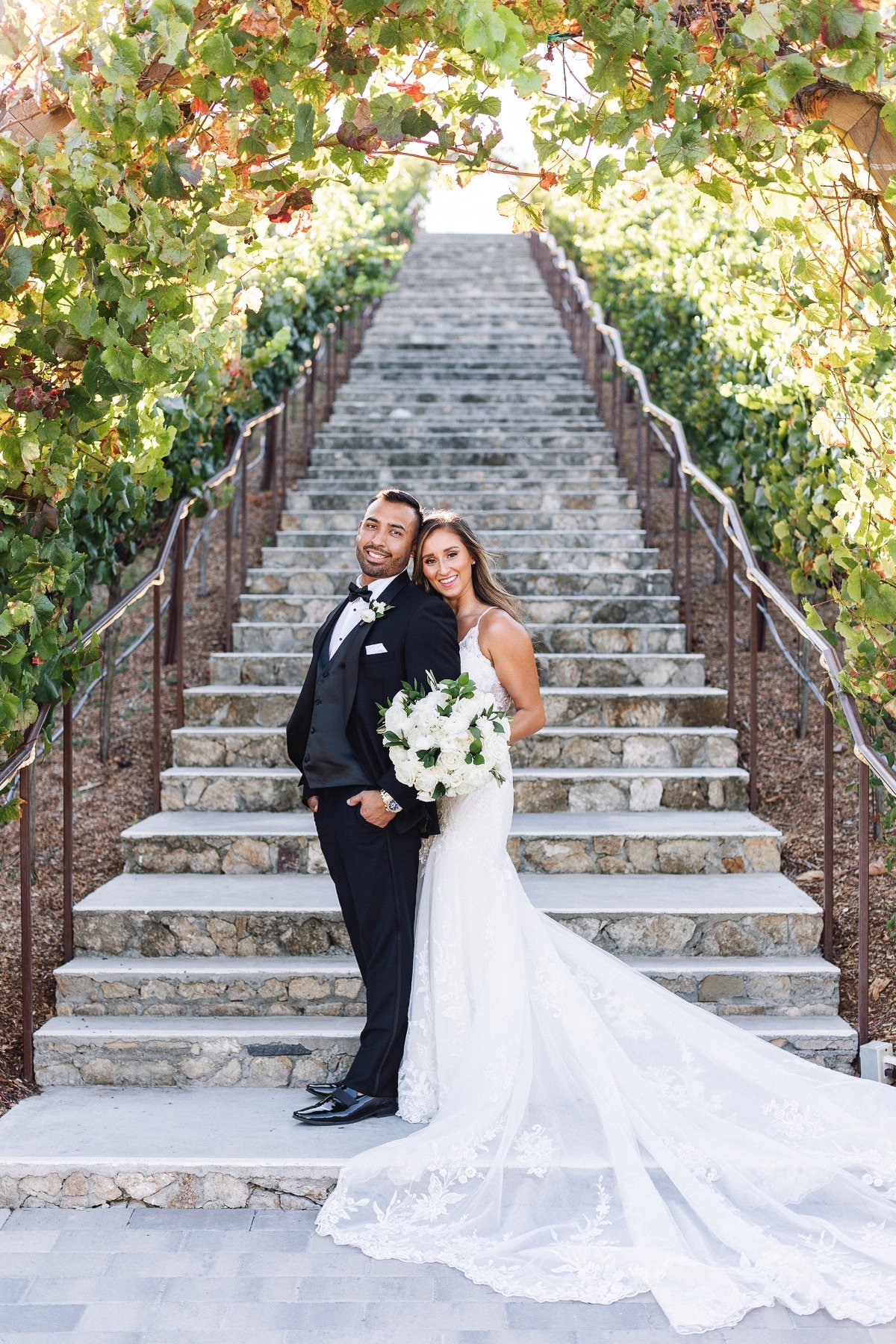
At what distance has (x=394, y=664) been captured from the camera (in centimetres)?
361

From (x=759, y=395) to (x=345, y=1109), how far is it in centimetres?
373

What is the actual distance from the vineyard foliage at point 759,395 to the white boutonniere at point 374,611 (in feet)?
4.36

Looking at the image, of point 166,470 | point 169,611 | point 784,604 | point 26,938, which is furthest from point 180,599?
point 784,604

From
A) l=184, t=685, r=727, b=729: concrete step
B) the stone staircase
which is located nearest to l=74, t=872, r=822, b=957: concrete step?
the stone staircase

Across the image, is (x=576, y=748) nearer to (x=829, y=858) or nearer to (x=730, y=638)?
(x=730, y=638)

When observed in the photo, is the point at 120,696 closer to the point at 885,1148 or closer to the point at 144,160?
the point at 144,160

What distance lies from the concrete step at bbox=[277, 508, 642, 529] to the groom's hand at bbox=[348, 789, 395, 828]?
375 cm

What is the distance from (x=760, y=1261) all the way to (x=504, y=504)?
5439 millimetres

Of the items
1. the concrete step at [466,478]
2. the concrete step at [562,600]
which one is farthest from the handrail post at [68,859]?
the concrete step at [466,478]

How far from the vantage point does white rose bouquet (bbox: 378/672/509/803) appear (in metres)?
3.35

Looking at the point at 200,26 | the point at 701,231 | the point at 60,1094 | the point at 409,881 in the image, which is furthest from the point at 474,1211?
the point at 701,231

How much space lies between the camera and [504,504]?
7578mm

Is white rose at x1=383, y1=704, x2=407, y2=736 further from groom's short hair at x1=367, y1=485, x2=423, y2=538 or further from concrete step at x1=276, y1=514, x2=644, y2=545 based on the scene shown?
concrete step at x1=276, y1=514, x2=644, y2=545

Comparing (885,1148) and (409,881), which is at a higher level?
(409,881)
